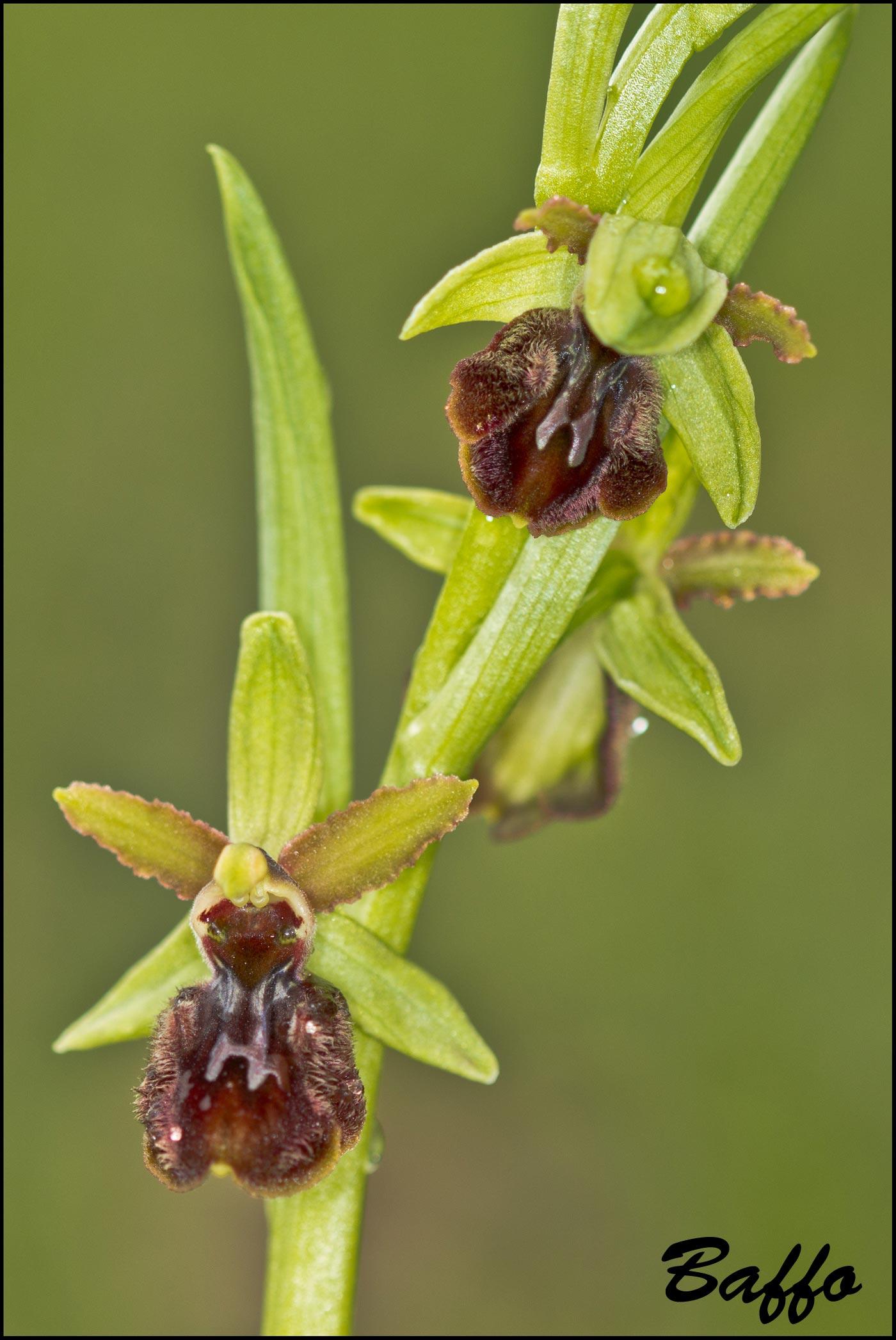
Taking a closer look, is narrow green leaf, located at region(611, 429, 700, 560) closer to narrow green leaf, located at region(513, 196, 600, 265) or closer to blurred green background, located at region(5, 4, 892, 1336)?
narrow green leaf, located at region(513, 196, 600, 265)

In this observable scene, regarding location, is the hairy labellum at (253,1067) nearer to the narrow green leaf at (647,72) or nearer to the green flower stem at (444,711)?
the green flower stem at (444,711)

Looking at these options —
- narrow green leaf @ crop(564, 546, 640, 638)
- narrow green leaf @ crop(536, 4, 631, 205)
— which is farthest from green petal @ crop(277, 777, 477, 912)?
narrow green leaf @ crop(536, 4, 631, 205)

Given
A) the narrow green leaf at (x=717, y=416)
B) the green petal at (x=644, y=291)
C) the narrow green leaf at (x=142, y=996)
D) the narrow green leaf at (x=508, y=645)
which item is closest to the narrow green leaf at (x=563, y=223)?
the green petal at (x=644, y=291)

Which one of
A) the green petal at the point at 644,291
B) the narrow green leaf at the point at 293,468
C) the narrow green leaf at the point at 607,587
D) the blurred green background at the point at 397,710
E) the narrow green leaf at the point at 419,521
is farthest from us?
the blurred green background at the point at 397,710

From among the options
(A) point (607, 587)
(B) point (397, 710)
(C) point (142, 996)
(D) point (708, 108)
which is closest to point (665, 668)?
(A) point (607, 587)

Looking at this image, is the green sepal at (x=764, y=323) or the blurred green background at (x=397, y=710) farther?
the blurred green background at (x=397, y=710)

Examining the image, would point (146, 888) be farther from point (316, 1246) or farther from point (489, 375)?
point (489, 375)

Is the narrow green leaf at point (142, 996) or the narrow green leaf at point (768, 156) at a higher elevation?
the narrow green leaf at point (768, 156)
